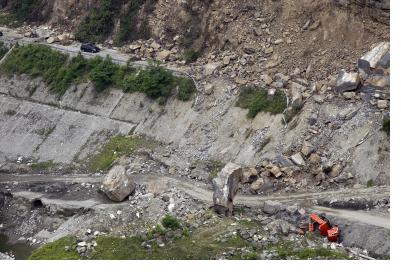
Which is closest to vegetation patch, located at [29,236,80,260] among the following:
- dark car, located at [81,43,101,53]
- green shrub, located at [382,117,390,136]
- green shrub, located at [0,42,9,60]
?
green shrub, located at [382,117,390,136]

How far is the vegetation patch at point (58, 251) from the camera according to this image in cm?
5522

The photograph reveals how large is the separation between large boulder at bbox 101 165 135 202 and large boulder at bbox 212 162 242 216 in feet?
26.2

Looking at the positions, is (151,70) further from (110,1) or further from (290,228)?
(290,228)

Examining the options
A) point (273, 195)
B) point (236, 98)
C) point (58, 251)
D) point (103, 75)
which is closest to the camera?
point (58, 251)

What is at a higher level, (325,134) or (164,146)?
(325,134)

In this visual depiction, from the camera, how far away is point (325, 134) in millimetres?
64812

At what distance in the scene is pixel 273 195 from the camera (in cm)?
6253

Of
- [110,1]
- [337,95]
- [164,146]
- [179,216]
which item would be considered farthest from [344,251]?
[110,1]

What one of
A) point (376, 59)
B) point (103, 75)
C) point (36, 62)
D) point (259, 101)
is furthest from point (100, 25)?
point (376, 59)

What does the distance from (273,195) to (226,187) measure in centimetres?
472

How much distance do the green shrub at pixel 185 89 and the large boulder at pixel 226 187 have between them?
14.0m

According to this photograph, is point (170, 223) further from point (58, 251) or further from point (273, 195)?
point (273, 195)

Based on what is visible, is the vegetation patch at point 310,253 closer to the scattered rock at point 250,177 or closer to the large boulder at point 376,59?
the scattered rock at point 250,177

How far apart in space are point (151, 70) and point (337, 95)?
2048cm
